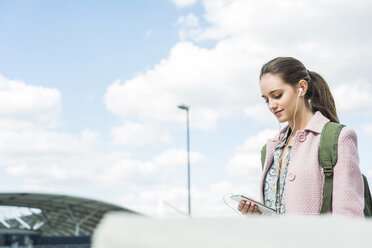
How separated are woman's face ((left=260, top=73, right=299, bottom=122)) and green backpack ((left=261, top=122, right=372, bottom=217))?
0.85 ft

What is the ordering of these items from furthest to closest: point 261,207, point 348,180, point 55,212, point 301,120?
1. point 55,212
2. point 301,120
3. point 261,207
4. point 348,180

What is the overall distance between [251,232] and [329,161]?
191 cm

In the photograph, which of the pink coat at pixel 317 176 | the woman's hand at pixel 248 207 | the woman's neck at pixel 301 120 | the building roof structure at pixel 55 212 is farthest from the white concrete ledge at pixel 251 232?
the building roof structure at pixel 55 212

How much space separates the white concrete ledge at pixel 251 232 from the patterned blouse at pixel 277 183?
80.0 inches

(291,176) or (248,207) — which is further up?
(291,176)

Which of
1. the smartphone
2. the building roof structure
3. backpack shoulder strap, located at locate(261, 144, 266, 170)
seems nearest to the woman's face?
backpack shoulder strap, located at locate(261, 144, 266, 170)

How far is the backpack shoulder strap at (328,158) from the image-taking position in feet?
7.14

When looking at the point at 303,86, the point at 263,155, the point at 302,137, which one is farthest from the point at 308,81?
the point at 263,155

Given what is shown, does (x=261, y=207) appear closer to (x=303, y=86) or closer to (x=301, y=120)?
(x=301, y=120)

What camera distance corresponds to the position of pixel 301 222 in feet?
1.28

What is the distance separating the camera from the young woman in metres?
2.12

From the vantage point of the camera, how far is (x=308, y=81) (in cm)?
266

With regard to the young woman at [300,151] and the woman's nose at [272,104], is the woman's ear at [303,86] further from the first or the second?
the woman's nose at [272,104]

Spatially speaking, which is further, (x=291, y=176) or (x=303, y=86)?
(x=303, y=86)
